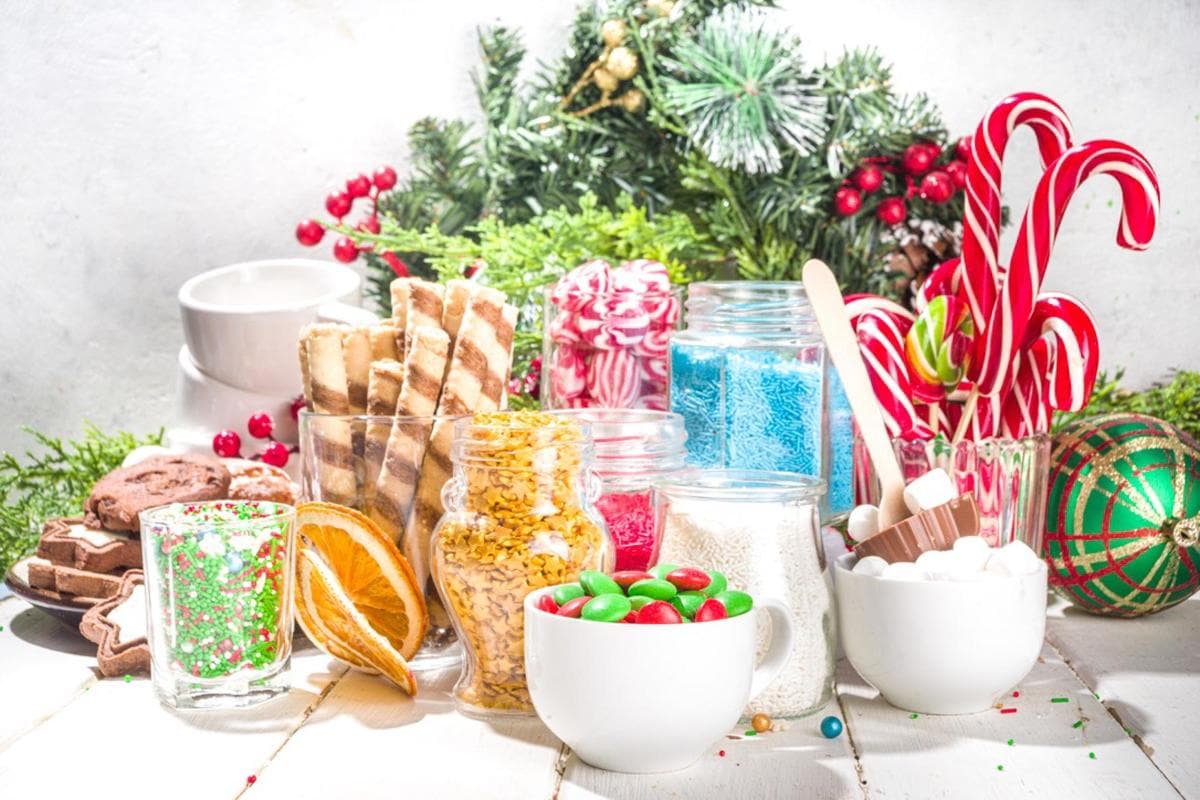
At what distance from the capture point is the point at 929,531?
1.05 meters

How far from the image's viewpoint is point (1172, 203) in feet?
5.79

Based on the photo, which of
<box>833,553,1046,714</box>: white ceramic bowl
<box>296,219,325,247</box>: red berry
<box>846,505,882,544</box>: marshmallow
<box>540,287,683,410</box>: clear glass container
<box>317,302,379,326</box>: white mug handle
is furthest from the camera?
<box>296,219,325,247</box>: red berry

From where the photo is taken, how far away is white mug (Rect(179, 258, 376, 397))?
153 centimetres

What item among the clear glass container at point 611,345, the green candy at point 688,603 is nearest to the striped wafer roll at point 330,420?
the clear glass container at point 611,345

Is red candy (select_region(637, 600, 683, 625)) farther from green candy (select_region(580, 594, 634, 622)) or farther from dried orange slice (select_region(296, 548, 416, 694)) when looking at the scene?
dried orange slice (select_region(296, 548, 416, 694))

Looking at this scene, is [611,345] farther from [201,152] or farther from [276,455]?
[201,152]

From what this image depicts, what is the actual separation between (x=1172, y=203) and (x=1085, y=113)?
0.55ft

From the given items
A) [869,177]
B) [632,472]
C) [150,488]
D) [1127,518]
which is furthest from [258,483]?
[1127,518]

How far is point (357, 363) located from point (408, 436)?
108mm

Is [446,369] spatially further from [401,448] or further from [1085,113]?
[1085,113]

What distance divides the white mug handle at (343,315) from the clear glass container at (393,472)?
0.32 meters

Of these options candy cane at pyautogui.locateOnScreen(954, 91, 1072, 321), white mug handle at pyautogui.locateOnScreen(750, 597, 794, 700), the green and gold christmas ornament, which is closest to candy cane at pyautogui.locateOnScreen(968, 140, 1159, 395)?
candy cane at pyautogui.locateOnScreen(954, 91, 1072, 321)

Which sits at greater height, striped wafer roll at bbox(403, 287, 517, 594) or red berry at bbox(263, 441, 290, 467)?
striped wafer roll at bbox(403, 287, 517, 594)

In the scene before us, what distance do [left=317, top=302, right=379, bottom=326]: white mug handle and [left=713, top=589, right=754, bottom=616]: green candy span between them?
0.67m
